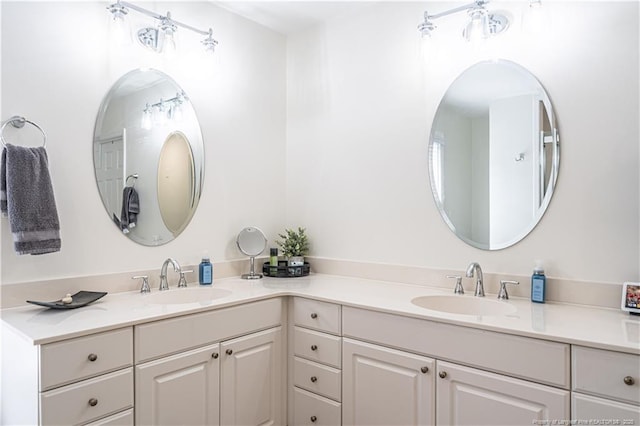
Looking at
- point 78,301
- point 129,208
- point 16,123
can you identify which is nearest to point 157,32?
point 16,123

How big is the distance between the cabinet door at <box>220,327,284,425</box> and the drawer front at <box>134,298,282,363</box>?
0.05 metres

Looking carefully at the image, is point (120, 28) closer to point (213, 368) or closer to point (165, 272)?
point (165, 272)

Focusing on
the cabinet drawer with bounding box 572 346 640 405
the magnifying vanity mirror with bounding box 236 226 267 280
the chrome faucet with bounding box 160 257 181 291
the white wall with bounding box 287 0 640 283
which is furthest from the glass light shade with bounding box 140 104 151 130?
the cabinet drawer with bounding box 572 346 640 405

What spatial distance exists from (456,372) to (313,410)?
83cm

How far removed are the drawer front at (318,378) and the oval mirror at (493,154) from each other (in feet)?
→ 3.20

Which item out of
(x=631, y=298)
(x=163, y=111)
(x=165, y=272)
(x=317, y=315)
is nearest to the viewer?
(x=631, y=298)

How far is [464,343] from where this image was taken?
5.40 feet

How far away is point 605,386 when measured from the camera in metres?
1.36

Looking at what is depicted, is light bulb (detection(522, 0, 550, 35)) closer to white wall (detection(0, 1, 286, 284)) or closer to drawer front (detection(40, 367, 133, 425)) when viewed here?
white wall (detection(0, 1, 286, 284))

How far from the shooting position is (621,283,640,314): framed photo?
1693 mm

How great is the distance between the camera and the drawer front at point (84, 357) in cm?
141

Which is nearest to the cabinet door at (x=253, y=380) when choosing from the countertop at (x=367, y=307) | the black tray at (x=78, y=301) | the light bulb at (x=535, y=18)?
the countertop at (x=367, y=307)

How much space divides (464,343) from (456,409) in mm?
269

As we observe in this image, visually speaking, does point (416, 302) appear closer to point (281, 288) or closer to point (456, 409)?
point (456, 409)
